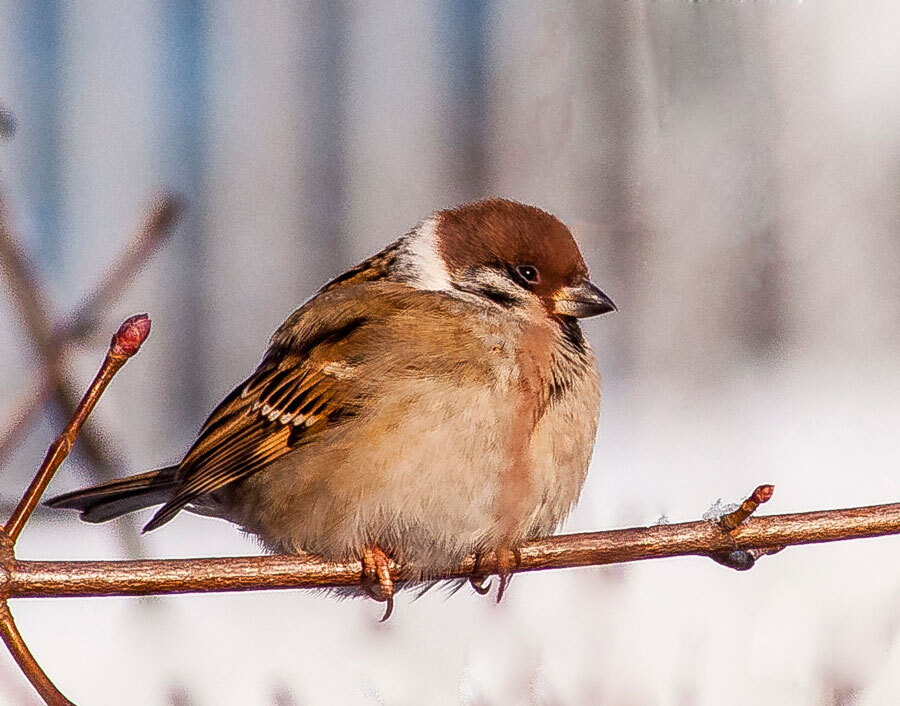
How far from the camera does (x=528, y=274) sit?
75.6 inches

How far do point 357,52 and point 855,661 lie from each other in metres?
2.53

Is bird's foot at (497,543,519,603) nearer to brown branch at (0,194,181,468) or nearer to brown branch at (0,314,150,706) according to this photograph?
brown branch at (0,194,181,468)

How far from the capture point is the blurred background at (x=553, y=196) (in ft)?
9.98

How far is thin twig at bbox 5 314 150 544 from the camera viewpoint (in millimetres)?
1082

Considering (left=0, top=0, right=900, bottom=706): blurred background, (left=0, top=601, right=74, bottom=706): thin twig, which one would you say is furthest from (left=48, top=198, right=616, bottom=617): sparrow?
(left=0, top=0, right=900, bottom=706): blurred background

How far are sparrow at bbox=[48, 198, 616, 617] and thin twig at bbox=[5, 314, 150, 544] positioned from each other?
634mm

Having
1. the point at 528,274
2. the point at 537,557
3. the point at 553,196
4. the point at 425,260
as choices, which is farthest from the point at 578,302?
the point at 553,196

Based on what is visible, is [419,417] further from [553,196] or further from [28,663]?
[553,196]

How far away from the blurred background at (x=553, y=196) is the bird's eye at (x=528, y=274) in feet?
2.84

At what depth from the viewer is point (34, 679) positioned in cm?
105

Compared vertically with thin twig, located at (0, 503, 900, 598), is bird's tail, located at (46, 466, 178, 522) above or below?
below

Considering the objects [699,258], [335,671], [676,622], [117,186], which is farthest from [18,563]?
[699,258]

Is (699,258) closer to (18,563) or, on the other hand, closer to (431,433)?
(431,433)

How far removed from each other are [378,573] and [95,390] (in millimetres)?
726
